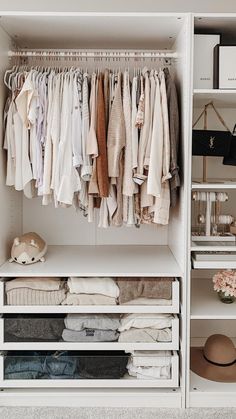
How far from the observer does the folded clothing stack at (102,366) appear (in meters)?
2.12

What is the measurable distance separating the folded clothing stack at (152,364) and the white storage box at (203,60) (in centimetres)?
141

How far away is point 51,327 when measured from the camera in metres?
2.12

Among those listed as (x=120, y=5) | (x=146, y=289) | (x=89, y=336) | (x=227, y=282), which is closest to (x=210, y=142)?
(x=227, y=282)

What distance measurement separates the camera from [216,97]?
2.22m

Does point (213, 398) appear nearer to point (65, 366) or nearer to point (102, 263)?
point (65, 366)

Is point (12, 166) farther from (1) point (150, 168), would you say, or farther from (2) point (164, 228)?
(2) point (164, 228)

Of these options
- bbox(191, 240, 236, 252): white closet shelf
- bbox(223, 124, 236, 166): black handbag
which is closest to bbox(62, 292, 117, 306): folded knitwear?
bbox(191, 240, 236, 252): white closet shelf

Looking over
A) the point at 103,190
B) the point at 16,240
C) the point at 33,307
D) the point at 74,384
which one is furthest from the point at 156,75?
the point at 74,384

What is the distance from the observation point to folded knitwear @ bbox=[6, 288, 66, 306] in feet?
6.93

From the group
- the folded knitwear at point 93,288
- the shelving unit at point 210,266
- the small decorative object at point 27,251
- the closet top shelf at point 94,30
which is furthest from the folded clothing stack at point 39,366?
the closet top shelf at point 94,30

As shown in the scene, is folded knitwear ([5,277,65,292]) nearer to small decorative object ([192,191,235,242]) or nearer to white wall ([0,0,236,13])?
small decorative object ([192,191,235,242])

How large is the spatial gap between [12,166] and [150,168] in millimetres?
756

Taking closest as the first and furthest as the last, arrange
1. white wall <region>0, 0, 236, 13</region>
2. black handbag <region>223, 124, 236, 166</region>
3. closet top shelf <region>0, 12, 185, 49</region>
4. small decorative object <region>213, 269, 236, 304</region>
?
1. closet top shelf <region>0, 12, 185, 49</region>
2. small decorative object <region>213, 269, 236, 304</region>
3. black handbag <region>223, 124, 236, 166</region>
4. white wall <region>0, 0, 236, 13</region>

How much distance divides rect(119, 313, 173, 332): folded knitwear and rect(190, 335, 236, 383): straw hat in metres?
Result: 0.40
